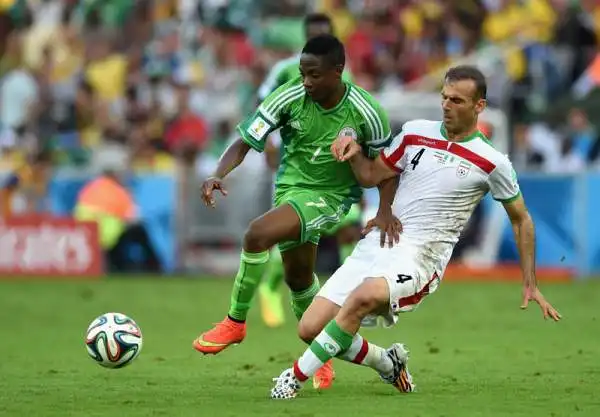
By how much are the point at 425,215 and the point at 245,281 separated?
61.1 inches

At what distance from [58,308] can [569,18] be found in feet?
33.9

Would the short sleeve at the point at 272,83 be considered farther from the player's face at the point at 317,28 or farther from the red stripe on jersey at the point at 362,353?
the red stripe on jersey at the point at 362,353

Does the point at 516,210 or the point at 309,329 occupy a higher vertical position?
the point at 516,210

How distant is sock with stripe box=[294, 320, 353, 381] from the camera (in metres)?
8.34

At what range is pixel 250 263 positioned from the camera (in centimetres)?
950

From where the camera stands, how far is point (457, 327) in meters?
14.1

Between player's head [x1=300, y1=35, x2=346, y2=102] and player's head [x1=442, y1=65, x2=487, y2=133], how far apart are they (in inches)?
32.8

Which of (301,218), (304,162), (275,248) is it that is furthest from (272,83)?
(301,218)

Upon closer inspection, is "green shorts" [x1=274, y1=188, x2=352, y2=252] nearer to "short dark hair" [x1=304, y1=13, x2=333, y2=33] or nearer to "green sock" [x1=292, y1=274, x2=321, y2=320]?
"green sock" [x1=292, y1=274, x2=321, y2=320]

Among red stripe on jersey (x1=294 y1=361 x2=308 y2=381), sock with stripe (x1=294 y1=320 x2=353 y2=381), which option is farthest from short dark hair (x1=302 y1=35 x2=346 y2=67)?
red stripe on jersey (x1=294 y1=361 x2=308 y2=381)

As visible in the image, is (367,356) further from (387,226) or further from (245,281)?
(245,281)

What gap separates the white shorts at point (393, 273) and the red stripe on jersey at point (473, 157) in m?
0.63

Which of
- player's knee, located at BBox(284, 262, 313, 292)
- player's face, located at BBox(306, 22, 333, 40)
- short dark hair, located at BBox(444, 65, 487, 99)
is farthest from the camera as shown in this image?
player's face, located at BBox(306, 22, 333, 40)

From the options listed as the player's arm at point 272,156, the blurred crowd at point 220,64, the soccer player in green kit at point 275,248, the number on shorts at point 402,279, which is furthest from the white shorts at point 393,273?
the blurred crowd at point 220,64
